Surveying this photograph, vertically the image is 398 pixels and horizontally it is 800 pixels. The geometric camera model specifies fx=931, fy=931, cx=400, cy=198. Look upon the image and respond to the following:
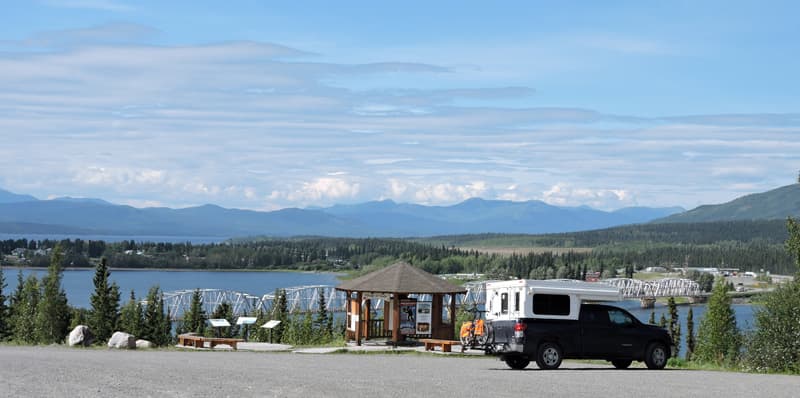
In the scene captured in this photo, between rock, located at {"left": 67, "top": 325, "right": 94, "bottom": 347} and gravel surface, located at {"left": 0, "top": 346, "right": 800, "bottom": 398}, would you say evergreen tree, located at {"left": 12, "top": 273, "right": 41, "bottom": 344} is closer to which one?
rock, located at {"left": 67, "top": 325, "right": 94, "bottom": 347}

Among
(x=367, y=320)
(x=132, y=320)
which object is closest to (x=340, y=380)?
(x=367, y=320)

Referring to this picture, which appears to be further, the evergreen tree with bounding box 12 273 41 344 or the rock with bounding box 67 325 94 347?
the evergreen tree with bounding box 12 273 41 344

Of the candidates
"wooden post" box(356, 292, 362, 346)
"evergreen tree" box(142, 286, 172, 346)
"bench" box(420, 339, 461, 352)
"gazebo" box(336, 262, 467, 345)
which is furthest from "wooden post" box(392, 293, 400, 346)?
"evergreen tree" box(142, 286, 172, 346)

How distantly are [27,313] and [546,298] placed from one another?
52.6 meters

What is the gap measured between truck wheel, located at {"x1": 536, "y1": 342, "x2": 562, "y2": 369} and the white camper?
770 millimetres

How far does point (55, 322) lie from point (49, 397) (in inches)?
2123

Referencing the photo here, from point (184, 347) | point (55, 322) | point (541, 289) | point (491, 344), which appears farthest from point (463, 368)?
point (55, 322)

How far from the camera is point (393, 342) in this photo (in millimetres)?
32125

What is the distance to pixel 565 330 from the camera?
23531 mm

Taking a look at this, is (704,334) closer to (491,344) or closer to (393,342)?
(393,342)

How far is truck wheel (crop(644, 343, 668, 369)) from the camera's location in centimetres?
2398

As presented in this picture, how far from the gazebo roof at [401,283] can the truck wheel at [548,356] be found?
866cm

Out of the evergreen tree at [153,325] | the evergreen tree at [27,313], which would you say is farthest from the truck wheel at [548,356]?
the evergreen tree at [153,325]

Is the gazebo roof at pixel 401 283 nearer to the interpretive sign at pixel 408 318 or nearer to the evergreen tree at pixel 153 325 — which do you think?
the interpretive sign at pixel 408 318
